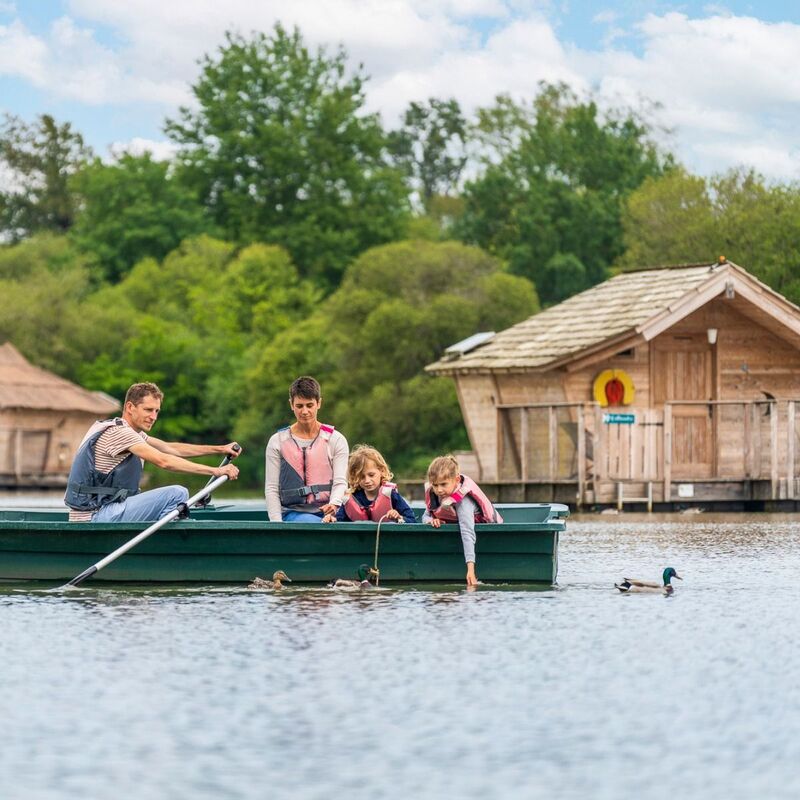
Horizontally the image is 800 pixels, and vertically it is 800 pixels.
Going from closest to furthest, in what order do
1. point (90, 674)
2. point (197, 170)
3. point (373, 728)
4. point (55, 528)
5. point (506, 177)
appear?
point (373, 728) → point (90, 674) → point (55, 528) → point (506, 177) → point (197, 170)

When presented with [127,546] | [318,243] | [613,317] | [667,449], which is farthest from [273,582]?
[318,243]

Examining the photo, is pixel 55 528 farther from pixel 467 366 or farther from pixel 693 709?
pixel 467 366

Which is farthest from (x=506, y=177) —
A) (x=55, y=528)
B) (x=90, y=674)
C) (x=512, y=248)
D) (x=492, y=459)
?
(x=90, y=674)

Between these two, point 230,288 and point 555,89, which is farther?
point 555,89

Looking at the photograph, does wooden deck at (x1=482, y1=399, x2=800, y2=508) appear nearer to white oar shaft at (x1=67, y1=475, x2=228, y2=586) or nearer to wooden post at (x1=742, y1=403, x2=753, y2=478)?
wooden post at (x1=742, y1=403, x2=753, y2=478)

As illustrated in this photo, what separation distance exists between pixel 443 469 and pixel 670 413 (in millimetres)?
17414

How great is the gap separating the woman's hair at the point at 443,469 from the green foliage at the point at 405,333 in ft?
121

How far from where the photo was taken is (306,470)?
16078mm

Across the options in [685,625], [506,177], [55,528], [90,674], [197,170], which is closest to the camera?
[90,674]

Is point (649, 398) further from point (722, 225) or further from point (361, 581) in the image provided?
point (361, 581)

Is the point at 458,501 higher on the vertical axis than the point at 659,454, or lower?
lower

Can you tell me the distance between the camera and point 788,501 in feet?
106

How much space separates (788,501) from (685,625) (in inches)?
794

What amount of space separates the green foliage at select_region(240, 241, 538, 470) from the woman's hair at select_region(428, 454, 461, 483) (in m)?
36.9
